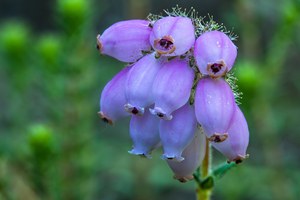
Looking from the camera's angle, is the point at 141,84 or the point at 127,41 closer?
the point at 141,84

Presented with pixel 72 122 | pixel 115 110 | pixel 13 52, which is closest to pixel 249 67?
pixel 72 122

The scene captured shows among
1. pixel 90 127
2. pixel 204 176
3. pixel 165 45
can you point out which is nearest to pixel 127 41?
pixel 165 45

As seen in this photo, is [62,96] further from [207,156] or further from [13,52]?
[207,156]

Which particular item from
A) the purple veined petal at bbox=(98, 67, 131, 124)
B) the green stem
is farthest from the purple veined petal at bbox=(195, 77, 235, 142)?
the green stem

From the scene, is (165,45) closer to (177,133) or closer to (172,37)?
(172,37)

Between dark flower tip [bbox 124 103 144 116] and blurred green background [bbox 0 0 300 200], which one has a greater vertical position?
dark flower tip [bbox 124 103 144 116]

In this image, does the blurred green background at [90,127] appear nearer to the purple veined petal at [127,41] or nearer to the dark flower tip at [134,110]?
the purple veined petal at [127,41]

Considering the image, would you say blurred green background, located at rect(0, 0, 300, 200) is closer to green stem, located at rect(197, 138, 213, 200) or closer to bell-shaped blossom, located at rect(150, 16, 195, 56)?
green stem, located at rect(197, 138, 213, 200)
